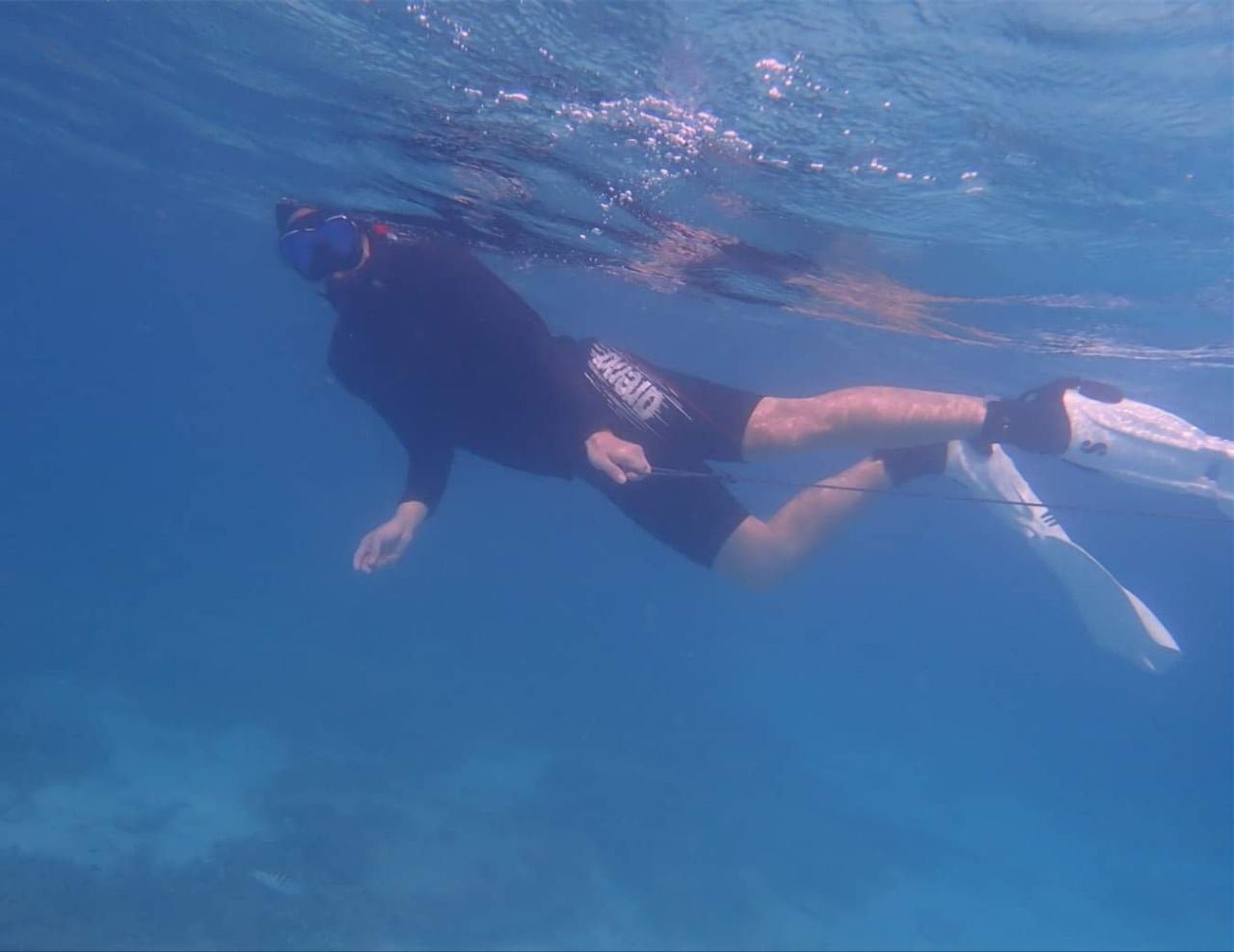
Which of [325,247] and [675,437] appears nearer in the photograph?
[325,247]

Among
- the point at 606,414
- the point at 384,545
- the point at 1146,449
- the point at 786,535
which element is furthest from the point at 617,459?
the point at 1146,449

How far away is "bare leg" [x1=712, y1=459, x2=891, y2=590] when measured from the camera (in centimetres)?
706

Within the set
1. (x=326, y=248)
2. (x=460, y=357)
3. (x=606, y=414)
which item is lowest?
(x=606, y=414)

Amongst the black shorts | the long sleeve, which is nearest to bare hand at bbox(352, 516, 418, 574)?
the long sleeve

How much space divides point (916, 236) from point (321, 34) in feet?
26.1

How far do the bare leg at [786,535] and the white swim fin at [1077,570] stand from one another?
95 centimetres

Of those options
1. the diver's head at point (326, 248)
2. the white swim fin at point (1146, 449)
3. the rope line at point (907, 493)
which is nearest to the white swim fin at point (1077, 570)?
the rope line at point (907, 493)

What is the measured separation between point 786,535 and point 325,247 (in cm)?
414

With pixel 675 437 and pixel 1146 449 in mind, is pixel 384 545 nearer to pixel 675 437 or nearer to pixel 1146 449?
pixel 675 437

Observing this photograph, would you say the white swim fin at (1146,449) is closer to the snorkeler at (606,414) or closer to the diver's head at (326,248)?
the snorkeler at (606,414)

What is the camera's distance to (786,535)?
7.12 m

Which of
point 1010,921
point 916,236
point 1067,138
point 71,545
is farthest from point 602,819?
point 71,545

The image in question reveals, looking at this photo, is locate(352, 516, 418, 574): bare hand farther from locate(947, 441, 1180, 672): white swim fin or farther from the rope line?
locate(947, 441, 1180, 672): white swim fin

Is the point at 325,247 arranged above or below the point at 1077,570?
above
